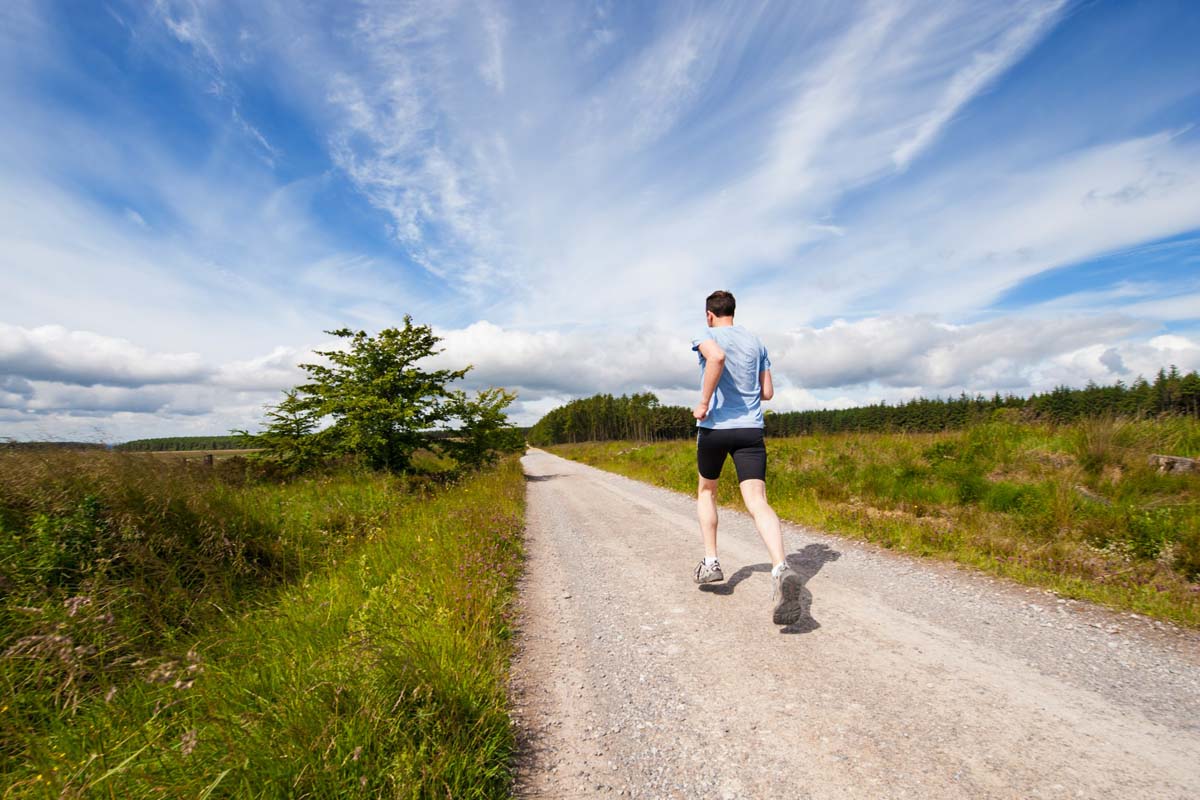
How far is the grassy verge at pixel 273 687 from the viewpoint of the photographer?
5.85ft

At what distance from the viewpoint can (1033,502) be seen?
574 centimetres

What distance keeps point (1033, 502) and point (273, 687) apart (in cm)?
769

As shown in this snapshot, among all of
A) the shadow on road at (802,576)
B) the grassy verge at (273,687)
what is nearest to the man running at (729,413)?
the shadow on road at (802,576)

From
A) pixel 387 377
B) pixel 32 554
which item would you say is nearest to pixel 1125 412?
pixel 32 554

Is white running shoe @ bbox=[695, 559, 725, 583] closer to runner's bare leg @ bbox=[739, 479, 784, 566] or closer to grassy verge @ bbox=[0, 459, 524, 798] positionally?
runner's bare leg @ bbox=[739, 479, 784, 566]

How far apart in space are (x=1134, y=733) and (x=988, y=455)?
776 centimetres

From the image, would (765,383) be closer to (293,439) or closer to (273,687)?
(273,687)

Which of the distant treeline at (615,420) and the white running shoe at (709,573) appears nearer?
the white running shoe at (709,573)

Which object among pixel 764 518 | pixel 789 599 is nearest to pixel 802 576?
pixel 764 518

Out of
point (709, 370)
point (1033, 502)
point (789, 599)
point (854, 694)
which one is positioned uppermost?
point (709, 370)

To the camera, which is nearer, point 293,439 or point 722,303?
point 722,303

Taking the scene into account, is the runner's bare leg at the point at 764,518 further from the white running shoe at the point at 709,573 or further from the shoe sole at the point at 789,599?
the white running shoe at the point at 709,573

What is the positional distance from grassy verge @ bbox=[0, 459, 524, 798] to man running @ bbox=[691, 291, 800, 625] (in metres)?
2.03

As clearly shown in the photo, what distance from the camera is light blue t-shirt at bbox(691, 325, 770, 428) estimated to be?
3936mm
